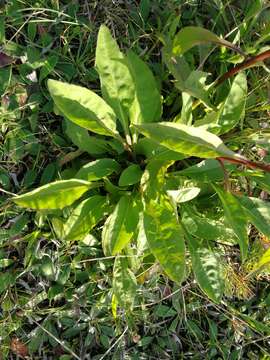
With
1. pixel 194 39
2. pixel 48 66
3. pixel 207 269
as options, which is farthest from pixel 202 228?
pixel 48 66

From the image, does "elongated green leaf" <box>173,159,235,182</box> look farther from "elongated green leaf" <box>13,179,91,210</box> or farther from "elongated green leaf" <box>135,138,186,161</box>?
"elongated green leaf" <box>13,179,91,210</box>

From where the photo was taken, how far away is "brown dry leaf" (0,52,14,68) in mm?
1649

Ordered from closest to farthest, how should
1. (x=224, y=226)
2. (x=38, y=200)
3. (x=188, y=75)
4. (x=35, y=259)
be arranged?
(x=38, y=200)
(x=188, y=75)
(x=224, y=226)
(x=35, y=259)

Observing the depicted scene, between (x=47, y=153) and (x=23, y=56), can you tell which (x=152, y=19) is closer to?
(x=23, y=56)

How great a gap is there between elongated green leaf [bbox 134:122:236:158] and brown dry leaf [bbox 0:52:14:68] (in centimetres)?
67

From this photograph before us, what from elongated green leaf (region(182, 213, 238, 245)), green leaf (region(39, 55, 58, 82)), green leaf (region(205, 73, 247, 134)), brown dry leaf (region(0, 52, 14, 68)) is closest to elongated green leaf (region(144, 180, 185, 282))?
elongated green leaf (region(182, 213, 238, 245))

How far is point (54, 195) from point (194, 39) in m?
0.54

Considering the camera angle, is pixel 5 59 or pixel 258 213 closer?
pixel 258 213

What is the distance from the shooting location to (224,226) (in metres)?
1.62

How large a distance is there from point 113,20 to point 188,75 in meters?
0.38

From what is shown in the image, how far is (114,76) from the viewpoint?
1435mm

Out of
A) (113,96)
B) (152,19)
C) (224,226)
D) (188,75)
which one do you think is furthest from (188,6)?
(224,226)

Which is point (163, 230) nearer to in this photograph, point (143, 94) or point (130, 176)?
point (130, 176)

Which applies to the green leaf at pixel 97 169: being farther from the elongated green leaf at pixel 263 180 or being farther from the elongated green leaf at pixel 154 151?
the elongated green leaf at pixel 263 180
